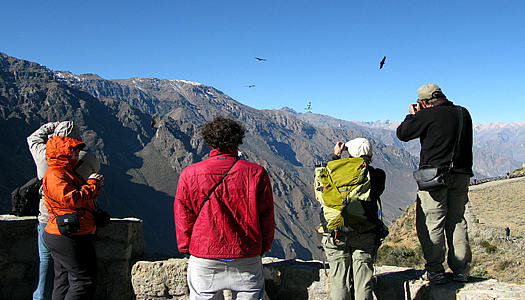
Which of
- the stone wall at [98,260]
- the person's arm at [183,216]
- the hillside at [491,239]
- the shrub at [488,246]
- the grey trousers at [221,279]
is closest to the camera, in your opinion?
the grey trousers at [221,279]

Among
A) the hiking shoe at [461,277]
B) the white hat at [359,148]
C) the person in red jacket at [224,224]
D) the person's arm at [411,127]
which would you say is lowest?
the hiking shoe at [461,277]

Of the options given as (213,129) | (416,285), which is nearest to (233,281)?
(213,129)

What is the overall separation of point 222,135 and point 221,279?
1242 mm

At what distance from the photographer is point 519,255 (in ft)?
40.6

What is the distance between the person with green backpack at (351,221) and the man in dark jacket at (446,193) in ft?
1.72

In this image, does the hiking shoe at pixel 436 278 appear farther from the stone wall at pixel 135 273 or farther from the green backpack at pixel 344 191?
the green backpack at pixel 344 191

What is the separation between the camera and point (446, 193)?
372 centimetres

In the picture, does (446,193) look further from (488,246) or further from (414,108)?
(488,246)

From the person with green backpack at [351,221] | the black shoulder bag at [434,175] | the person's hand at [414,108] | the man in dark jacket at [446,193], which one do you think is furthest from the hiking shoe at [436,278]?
the person's hand at [414,108]

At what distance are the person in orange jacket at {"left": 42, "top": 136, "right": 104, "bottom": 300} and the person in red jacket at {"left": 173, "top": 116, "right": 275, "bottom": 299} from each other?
111cm

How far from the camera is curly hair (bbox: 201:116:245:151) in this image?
3.25 m

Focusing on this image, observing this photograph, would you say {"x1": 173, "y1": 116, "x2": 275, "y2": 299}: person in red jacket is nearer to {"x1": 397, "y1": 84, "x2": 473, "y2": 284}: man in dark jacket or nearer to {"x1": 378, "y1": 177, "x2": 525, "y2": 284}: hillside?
{"x1": 397, "y1": 84, "x2": 473, "y2": 284}: man in dark jacket

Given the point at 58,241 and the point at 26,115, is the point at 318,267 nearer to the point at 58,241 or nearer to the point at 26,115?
the point at 58,241

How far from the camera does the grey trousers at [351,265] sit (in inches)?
142
